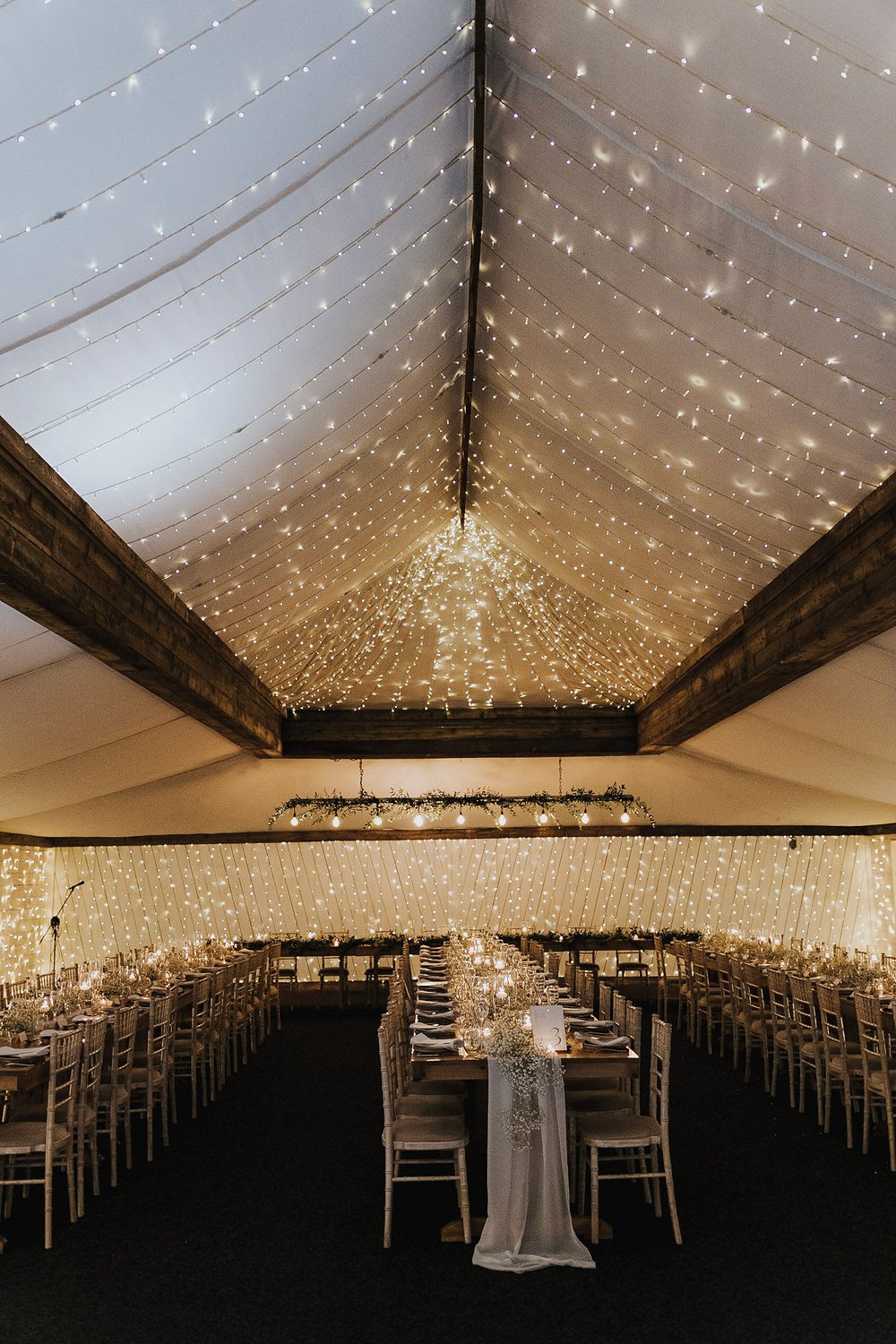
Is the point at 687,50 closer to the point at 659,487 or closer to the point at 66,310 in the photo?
the point at 66,310

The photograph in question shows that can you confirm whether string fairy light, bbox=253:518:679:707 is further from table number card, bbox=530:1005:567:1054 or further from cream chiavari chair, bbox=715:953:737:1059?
table number card, bbox=530:1005:567:1054

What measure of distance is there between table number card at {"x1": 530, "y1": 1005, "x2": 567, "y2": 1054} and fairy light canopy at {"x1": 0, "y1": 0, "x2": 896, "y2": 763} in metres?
3.02

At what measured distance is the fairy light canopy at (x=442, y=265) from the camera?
2.99 meters

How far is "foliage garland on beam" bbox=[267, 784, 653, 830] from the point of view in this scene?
13062 mm

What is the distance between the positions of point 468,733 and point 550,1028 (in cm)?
708

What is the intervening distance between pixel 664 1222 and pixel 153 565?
475 centimetres

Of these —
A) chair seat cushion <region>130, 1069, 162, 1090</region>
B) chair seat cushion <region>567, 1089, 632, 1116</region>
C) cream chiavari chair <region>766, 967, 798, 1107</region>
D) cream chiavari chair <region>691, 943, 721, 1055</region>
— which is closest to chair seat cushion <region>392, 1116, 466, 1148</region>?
chair seat cushion <region>567, 1089, 632, 1116</region>

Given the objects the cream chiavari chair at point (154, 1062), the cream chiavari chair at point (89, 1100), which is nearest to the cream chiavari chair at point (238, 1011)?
the cream chiavari chair at point (154, 1062)

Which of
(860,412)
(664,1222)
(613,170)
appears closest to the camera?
(613,170)

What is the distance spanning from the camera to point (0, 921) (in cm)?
1341

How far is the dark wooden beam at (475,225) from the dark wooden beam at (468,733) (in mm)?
5273

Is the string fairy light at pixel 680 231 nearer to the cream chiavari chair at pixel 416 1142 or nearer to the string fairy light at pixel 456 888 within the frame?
the cream chiavari chair at pixel 416 1142

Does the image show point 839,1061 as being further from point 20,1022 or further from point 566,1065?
point 20,1022

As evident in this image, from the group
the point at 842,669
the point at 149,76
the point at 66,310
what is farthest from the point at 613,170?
the point at 842,669
